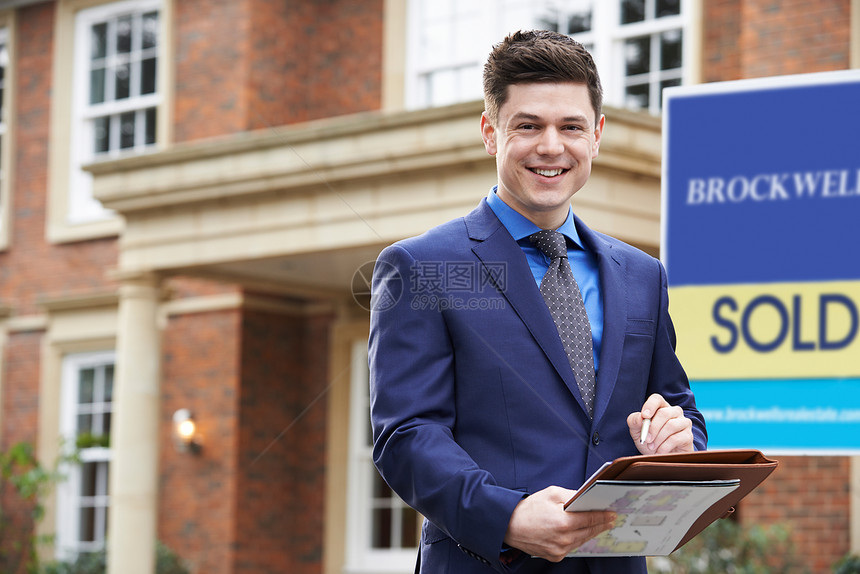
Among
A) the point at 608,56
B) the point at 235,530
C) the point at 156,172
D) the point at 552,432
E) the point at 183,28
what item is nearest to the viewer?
the point at 552,432

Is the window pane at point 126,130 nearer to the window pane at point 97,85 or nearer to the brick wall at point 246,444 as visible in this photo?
the window pane at point 97,85

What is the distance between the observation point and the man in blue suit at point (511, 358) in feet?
7.14

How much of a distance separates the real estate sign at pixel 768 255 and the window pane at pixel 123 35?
10.4 m

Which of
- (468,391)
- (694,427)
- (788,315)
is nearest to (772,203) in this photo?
(788,315)

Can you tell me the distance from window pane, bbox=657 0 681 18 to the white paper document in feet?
30.0

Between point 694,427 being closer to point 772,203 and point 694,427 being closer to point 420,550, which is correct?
point 420,550

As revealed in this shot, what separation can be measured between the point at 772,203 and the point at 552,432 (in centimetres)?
269

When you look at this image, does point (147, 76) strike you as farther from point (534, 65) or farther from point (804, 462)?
point (534, 65)

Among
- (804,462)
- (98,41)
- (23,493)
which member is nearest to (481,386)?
(804,462)

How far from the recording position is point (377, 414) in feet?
7.40

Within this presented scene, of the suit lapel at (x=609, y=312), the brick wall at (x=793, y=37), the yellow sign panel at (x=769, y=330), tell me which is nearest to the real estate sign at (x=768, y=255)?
the yellow sign panel at (x=769, y=330)

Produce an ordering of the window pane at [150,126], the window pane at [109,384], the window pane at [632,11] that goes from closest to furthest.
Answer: the window pane at [632,11], the window pane at [150,126], the window pane at [109,384]

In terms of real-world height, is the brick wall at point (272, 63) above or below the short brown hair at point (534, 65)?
above

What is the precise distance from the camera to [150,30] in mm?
13852
